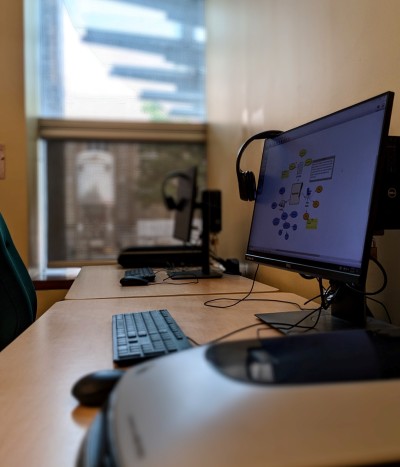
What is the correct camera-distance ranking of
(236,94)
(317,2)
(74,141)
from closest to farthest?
1. (317,2)
2. (236,94)
3. (74,141)

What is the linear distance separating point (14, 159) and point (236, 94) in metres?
1.45

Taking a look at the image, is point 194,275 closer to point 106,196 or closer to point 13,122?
point 106,196

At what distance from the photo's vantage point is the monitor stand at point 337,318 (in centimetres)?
86

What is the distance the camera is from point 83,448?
1.24 feet

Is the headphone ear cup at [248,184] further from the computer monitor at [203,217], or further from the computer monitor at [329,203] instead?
the computer monitor at [203,217]

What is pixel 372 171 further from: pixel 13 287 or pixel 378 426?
pixel 13 287

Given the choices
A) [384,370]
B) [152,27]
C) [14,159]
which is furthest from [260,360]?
[152,27]

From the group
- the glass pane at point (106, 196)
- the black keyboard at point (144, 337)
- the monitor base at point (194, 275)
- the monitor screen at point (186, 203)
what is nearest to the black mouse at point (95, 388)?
the black keyboard at point (144, 337)

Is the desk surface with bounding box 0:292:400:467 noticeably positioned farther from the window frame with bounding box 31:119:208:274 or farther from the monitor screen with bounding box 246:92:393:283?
the window frame with bounding box 31:119:208:274

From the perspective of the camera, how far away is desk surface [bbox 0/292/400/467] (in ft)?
1.10

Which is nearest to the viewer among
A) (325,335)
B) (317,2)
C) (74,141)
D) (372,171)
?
(325,335)

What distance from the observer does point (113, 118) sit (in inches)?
118

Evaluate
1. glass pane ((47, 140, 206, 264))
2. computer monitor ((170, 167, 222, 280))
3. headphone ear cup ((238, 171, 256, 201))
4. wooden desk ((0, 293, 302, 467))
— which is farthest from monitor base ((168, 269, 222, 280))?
glass pane ((47, 140, 206, 264))

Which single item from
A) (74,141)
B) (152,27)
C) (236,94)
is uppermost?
(152,27)
